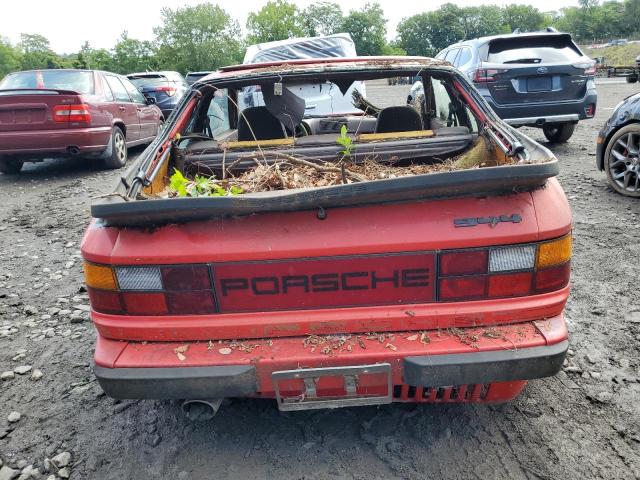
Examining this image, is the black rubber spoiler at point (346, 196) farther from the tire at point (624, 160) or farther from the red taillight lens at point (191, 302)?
the tire at point (624, 160)

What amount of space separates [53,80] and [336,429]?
7871mm

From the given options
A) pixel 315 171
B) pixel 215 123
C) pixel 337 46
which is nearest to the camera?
pixel 315 171

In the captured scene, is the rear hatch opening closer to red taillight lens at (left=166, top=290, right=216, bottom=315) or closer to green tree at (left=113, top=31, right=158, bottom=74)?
red taillight lens at (left=166, top=290, right=216, bottom=315)

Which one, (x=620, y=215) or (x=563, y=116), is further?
(x=563, y=116)

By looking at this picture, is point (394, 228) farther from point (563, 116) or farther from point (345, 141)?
point (563, 116)

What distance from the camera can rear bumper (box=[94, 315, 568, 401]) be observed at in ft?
5.83

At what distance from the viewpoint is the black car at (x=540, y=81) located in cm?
721

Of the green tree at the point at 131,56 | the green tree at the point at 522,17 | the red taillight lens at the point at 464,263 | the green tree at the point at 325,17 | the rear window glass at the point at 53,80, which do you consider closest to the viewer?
the red taillight lens at the point at 464,263

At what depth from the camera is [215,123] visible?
392cm

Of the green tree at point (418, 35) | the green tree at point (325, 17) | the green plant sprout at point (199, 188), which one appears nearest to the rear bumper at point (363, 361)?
the green plant sprout at point (199, 188)

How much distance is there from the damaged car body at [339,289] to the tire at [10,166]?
741cm

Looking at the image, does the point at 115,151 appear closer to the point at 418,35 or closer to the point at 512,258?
the point at 512,258

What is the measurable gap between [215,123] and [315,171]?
166 cm

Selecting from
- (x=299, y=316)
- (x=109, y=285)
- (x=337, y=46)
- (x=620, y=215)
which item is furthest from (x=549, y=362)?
(x=337, y=46)
